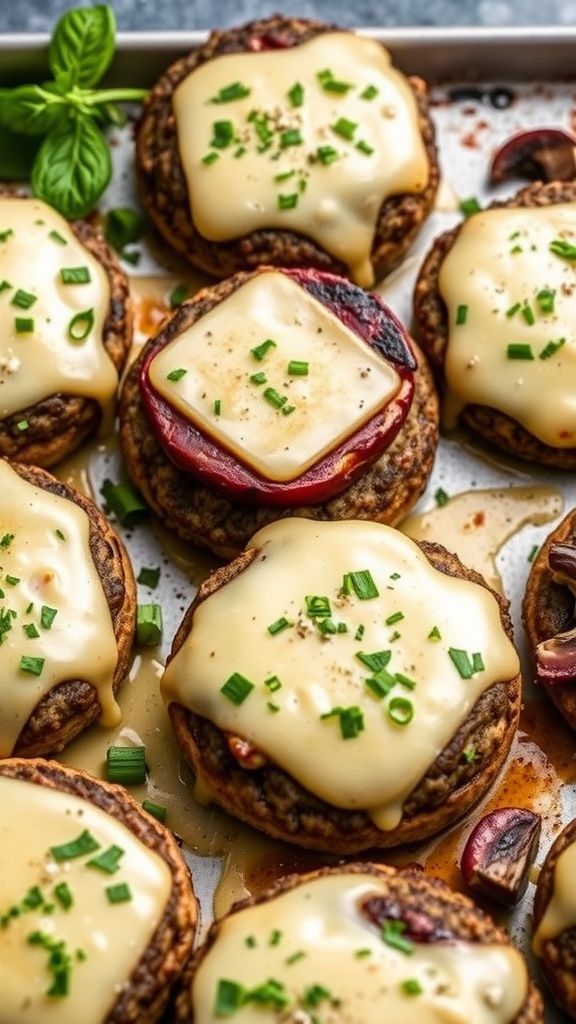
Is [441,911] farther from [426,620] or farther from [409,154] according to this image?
[409,154]

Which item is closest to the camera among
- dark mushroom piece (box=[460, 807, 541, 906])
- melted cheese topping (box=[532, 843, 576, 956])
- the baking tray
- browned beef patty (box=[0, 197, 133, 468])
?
melted cheese topping (box=[532, 843, 576, 956])

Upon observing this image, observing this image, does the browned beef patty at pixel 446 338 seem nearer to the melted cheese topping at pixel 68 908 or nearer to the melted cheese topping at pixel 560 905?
the melted cheese topping at pixel 560 905

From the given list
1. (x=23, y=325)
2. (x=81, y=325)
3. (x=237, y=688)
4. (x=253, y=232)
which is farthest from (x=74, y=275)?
(x=237, y=688)

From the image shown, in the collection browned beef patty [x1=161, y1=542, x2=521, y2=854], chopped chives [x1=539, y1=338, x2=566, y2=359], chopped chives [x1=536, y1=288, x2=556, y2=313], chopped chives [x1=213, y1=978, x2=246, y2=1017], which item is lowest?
chopped chives [x1=213, y1=978, x2=246, y2=1017]

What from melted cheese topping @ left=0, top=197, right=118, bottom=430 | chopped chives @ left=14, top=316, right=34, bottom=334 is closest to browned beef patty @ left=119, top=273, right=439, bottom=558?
melted cheese topping @ left=0, top=197, right=118, bottom=430

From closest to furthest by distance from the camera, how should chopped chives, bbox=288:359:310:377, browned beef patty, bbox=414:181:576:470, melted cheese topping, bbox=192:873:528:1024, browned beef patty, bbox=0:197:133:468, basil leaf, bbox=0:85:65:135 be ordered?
melted cheese topping, bbox=192:873:528:1024 < chopped chives, bbox=288:359:310:377 < browned beef patty, bbox=0:197:133:468 < browned beef patty, bbox=414:181:576:470 < basil leaf, bbox=0:85:65:135

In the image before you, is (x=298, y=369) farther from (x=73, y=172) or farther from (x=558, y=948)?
(x=558, y=948)

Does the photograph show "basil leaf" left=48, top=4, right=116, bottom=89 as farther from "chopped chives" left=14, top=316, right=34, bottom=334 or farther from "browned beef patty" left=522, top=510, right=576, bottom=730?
"browned beef patty" left=522, top=510, right=576, bottom=730
